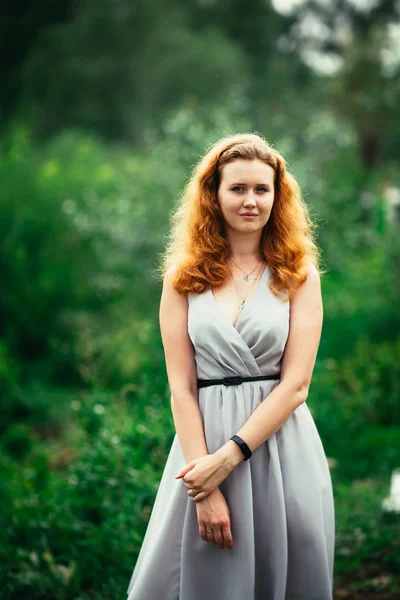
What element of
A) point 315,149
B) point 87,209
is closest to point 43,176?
point 87,209

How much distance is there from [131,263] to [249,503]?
862cm

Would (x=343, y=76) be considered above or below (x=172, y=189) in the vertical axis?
above

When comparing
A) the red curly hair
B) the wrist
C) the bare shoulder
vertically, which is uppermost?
the red curly hair

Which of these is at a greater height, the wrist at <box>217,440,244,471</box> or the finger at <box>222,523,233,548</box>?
the wrist at <box>217,440,244,471</box>

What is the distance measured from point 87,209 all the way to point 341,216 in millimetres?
3977

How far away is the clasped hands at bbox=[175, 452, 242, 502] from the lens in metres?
2.50

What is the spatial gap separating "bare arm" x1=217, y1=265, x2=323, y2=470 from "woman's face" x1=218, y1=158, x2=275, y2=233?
301 millimetres

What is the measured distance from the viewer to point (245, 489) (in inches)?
102

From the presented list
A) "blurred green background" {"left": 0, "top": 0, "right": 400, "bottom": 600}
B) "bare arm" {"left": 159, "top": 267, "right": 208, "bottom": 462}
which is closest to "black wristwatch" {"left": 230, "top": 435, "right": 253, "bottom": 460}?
"bare arm" {"left": 159, "top": 267, "right": 208, "bottom": 462}

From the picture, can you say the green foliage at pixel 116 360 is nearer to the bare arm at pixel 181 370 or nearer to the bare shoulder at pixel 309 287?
the bare arm at pixel 181 370

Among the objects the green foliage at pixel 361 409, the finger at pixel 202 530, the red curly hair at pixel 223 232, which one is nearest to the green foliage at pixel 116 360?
the green foliage at pixel 361 409

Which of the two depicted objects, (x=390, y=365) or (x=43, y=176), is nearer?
(x=390, y=365)

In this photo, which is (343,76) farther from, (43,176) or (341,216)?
(43,176)

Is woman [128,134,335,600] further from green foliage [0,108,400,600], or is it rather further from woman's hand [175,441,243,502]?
green foliage [0,108,400,600]
